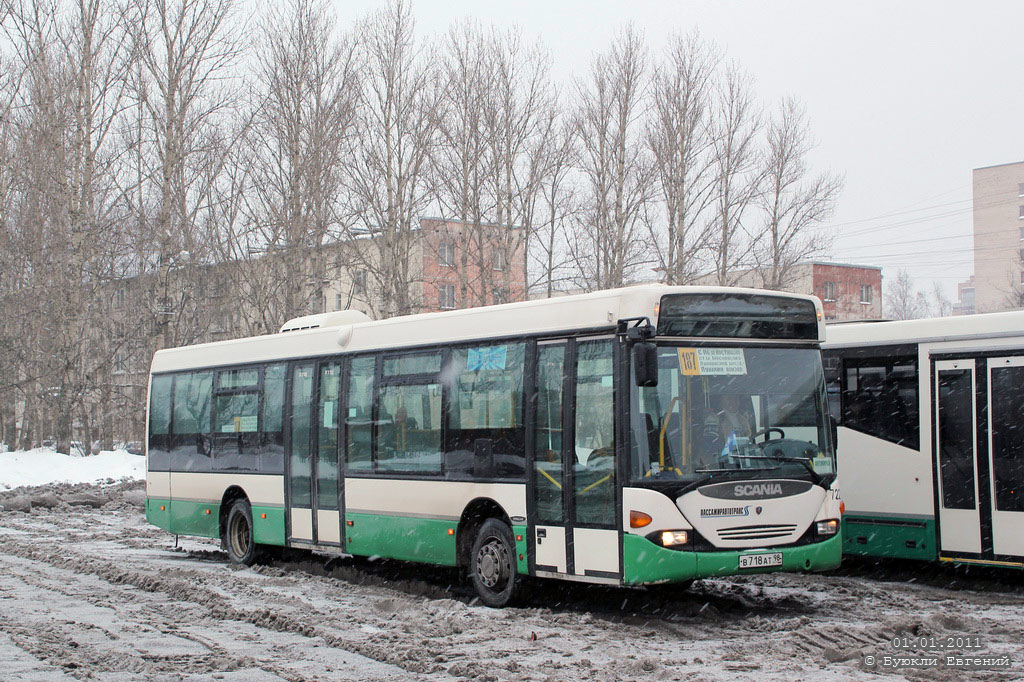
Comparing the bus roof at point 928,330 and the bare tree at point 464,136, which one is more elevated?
the bare tree at point 464,136

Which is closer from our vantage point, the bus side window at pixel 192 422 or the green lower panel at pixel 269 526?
the green lower panel at pixel 269 526

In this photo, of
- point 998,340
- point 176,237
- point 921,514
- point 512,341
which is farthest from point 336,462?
point 176,237

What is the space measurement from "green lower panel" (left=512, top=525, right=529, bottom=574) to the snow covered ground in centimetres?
37

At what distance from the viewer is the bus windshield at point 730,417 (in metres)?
9.55

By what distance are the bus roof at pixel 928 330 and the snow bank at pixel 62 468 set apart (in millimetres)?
21844

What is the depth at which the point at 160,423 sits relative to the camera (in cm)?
1703

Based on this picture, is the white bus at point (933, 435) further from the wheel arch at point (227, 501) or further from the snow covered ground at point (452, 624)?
the wheel arch at point (227, 501)

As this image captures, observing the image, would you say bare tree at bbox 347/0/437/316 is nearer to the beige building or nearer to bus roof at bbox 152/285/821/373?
bus roof at bbox 152/285/821/373

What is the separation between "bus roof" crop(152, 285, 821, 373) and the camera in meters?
9.91

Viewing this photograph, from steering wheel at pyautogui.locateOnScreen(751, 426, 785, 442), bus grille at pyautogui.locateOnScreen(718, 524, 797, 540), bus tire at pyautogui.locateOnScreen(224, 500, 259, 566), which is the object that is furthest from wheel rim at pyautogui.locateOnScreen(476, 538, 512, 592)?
bus tire at pyautogui.locateOnScreen(224, 500, 259, 566)

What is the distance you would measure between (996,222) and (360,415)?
9823cm

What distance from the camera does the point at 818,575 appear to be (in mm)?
13016

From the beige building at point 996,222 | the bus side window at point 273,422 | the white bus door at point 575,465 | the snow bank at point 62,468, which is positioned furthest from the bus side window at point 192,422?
the beige building at point 996,222

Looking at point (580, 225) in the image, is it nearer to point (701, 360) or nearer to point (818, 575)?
point (818, 575)
